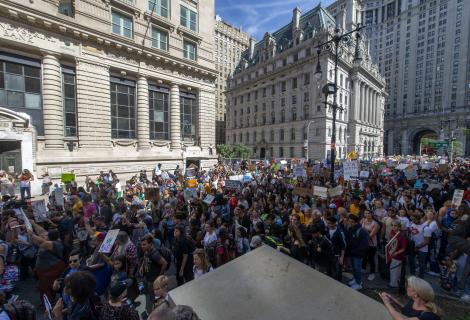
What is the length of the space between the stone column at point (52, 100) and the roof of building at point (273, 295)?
18949 millimetres

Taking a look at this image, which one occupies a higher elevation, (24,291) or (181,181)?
(181,181)

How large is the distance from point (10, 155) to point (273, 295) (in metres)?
19.4

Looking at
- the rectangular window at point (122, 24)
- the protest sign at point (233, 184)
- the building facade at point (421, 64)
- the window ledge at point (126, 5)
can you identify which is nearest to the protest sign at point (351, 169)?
the protest sign at point (233, 184)

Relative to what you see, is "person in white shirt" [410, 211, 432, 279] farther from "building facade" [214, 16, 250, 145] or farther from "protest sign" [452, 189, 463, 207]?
"building facade" [214, 16, 250, 145]

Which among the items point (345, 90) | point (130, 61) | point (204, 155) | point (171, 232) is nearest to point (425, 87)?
point (345, 90)

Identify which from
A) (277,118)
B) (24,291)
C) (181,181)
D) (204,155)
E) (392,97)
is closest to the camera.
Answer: (24,291)

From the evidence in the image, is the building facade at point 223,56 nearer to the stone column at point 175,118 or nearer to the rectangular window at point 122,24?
the stone column at point 175,118

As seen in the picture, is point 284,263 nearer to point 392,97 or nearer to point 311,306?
point 311,306

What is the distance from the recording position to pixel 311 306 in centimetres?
214

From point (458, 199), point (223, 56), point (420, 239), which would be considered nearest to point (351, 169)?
point (458, 199)

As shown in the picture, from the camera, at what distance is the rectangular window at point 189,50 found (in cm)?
2458

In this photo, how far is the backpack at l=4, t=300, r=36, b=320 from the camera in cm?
282

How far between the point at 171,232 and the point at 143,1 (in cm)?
2164

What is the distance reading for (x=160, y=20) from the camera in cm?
2192
